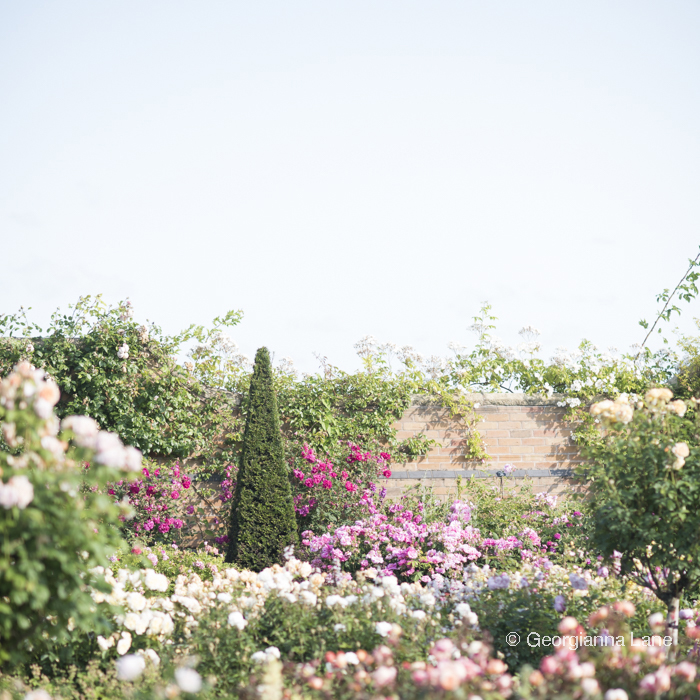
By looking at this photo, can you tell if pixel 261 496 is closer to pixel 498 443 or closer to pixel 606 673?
pixel 498 443

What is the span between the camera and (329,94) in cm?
573

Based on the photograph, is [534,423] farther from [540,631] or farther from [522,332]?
[540,631]

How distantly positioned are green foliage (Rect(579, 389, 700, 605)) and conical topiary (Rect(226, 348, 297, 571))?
3383mm

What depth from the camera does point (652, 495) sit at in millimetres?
3389

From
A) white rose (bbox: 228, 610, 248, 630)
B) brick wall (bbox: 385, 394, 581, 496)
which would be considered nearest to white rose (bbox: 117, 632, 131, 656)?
white rose (bbox: 228, 610, 248, 630)

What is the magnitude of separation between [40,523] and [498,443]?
20.8 feet

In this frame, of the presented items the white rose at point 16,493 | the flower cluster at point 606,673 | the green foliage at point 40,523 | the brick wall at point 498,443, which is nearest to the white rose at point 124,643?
the green foliage at point 40,523

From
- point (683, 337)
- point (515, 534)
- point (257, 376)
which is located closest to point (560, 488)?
point (515, 534)

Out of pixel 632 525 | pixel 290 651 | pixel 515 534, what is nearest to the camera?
pixel 290 651

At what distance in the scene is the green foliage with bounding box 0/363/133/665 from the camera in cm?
204

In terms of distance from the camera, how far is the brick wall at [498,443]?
297 inches

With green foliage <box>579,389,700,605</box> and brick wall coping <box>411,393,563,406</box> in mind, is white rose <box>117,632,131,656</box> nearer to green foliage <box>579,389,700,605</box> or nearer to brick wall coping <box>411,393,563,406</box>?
green foliage <box>579,389,700,605</box>

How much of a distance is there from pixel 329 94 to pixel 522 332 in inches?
161

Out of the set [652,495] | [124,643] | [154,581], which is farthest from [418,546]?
[124,643]
